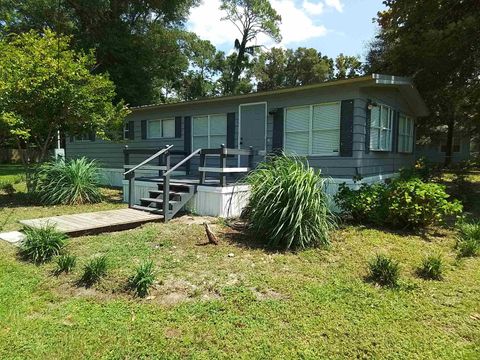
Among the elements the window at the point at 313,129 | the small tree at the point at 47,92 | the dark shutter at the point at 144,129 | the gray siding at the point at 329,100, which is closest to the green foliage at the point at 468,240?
the gray siding at the point at 329,100

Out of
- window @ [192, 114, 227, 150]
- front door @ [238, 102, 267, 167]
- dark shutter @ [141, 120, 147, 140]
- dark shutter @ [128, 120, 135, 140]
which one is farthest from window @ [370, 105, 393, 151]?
dark shutter @ [128, 120, 135, 140]

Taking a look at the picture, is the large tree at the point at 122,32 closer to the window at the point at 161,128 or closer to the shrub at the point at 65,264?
the window at the point at 161,128

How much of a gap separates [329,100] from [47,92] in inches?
264

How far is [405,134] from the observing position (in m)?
13.2

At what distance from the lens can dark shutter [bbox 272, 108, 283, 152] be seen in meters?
9.94

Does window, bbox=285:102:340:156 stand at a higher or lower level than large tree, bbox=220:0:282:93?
lower

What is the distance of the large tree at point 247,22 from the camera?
32.1 metres

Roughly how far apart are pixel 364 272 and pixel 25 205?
8113 millimetres

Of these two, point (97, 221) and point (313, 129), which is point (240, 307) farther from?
point (313, 129)

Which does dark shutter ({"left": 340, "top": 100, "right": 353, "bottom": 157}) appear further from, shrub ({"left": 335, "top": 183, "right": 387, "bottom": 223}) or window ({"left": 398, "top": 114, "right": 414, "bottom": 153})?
window ({"left": 398, "top": 114, "right": 414, "bottom": 153})

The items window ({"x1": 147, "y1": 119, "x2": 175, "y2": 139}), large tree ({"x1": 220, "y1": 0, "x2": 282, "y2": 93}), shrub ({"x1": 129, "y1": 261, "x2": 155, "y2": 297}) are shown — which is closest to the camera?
shrub ({"x1": 129, "y1": 261, "x2": 155, "y2": 297})

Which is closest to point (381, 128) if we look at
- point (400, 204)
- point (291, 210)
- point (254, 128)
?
point (254, 128)

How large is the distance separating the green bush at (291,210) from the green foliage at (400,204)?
1.36 m

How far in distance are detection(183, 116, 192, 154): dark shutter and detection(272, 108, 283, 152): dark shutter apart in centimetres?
329
